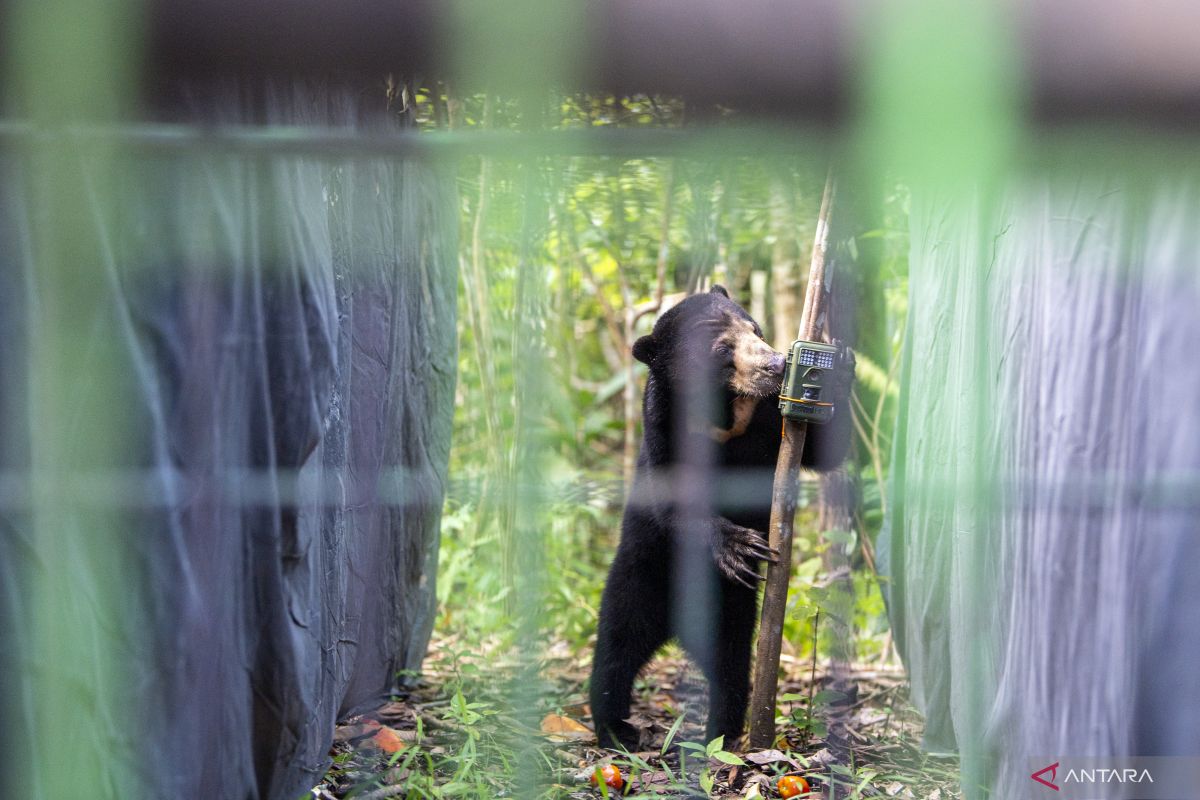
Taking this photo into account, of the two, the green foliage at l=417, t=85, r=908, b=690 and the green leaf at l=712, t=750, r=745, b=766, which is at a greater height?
the green foliage at l=417, t=85, r=908, b=690

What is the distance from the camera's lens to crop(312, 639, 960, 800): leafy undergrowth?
2336 mm

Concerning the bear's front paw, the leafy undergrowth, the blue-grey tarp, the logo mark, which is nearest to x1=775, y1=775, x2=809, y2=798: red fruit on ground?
the leafy undergrowth

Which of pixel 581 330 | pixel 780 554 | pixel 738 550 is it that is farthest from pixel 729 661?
pixel 581 330

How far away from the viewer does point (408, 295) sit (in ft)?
9.67

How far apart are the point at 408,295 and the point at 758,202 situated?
3.67 feet

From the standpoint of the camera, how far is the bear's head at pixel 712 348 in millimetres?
3258

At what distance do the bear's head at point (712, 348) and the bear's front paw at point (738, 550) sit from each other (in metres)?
0.50

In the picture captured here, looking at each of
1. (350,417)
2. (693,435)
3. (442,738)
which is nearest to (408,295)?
(350,417)

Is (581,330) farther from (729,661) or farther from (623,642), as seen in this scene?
(729,661)

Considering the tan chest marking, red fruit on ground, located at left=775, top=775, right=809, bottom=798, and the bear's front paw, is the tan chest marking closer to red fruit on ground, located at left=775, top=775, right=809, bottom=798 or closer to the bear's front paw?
the bear's front paw

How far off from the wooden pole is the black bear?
409 mm

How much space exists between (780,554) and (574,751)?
3.20 ft

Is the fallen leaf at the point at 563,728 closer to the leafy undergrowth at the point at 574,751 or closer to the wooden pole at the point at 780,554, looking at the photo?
the leafy undergrowth at the point at 574,751

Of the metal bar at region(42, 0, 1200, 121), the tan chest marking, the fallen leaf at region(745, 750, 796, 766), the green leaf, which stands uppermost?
the metal bar at region(42, 0, 1200, 121)
